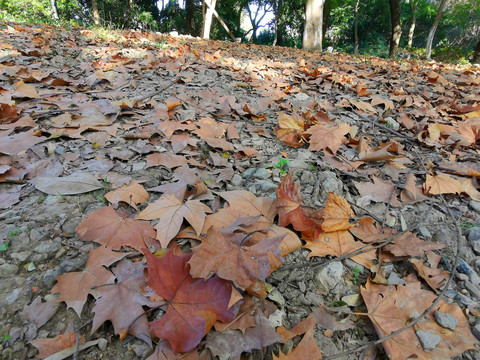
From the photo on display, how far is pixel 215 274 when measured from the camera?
2.90ft

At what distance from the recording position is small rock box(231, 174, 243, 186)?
1.47 metres

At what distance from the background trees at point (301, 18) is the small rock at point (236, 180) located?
1013 centimetres

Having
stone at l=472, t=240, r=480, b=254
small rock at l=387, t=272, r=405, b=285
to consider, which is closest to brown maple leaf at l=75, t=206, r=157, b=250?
small rock at l=387, t=272, r=405, b=285

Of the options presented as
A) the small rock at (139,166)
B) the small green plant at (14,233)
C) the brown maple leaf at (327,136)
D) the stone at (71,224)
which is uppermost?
the brown maple leaf at (327,136)

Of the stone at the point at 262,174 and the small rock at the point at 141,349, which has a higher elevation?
the stone at the point at 262,174

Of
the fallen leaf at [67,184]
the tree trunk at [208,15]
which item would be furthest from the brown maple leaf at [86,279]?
the tree trunk at [208,15]

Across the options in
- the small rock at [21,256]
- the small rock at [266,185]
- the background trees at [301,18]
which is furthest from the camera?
the background trees at [301,18]

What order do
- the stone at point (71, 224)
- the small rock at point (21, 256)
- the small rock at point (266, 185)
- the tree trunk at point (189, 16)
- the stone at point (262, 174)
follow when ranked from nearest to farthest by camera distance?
the small rock at point (21, 256) → the stone at point (71, 224) → the small rock at point (266, 185) → the stone at point (262, 174) → the tree trunk at point (189, 16)

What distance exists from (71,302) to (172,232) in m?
0.39

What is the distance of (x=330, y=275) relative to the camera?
1062mm

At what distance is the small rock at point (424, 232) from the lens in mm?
1241

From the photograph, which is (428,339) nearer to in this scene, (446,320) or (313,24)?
(446,320)

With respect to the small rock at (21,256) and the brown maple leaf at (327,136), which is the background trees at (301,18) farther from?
the small rock at (21,256)

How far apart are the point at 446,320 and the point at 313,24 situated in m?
7.83
